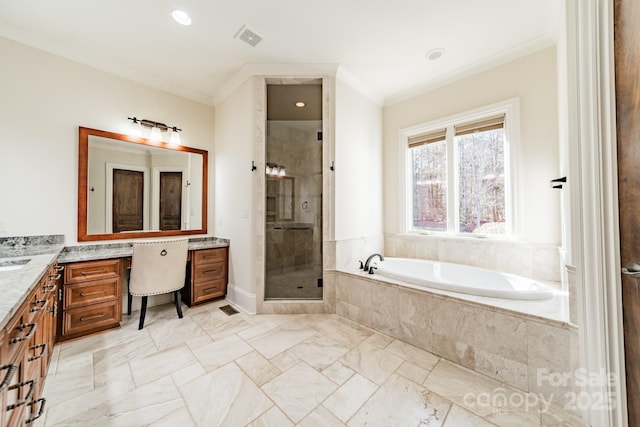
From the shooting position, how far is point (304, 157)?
278 centimetres

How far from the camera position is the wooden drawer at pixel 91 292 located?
6.47ft

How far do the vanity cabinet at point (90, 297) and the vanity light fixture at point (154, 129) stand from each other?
59.0 inches

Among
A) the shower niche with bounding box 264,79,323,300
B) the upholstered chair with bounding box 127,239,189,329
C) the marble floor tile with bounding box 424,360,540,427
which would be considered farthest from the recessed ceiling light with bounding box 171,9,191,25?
the marble floor tile with bounding box 424,360,540,427

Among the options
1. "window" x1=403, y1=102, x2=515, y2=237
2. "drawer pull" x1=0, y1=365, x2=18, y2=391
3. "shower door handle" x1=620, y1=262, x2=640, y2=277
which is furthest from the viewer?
"window" x1=403, y1=102, x2=515, y2=237

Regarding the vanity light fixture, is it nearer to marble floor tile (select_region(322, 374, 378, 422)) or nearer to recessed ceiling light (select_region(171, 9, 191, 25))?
recessed ceiling light (select_region(171, 9, 191, 25))

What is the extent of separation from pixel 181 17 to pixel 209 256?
92.0 inches

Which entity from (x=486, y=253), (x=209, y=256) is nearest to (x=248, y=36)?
(x=209, y=256)

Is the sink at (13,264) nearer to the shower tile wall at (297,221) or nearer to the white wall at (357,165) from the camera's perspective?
the shower tile wall at (297,221)

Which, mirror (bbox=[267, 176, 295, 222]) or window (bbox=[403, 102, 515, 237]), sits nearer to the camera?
window (bbox=[403, 102, 515, 237])

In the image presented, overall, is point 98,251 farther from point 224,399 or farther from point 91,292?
point 224,399

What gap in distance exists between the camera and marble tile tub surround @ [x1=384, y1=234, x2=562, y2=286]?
2143 millimetres

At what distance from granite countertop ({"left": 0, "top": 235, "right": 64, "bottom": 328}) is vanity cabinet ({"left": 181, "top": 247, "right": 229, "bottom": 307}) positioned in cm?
117

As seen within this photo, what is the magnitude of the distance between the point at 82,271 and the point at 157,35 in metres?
2.22

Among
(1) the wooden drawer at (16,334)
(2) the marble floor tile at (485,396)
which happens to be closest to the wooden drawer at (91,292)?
(1) the wooden drawer at (16,334)
